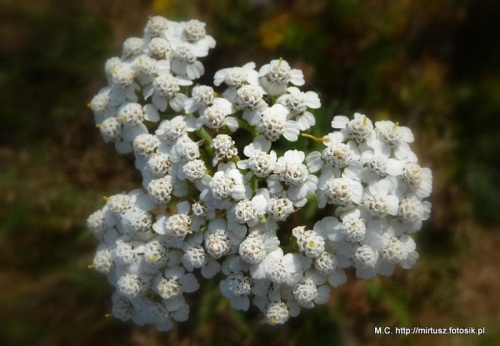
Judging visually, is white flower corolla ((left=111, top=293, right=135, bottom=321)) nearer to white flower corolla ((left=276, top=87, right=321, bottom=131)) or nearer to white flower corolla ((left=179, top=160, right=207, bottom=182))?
white flower corolla ((left=179, top=160, right=207, bottom=182))

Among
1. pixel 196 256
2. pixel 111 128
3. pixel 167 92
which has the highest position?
pixel 167 92

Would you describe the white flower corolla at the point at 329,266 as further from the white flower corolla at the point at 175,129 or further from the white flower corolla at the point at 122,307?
the white flower corolla at the point at 122,307

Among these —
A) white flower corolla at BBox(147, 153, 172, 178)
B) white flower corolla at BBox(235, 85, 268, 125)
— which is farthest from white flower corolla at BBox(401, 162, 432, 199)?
white flower corolla at BBox(147, 153, 172, 178)

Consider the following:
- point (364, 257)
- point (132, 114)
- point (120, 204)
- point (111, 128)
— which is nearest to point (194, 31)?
point (132, 114)

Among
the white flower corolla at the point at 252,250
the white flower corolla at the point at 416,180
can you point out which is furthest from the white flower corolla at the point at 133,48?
the white flower corolla at the point at 416,180

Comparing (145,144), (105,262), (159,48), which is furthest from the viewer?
(159,48)

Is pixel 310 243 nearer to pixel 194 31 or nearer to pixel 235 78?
pixel 235 78

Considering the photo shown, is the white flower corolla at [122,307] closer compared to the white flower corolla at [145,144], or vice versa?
the white flower corolla at [145,144]
